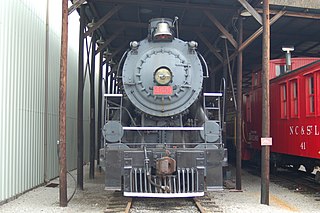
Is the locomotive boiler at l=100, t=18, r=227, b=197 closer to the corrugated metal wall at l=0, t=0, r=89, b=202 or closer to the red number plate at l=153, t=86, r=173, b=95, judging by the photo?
the red number plate at l=153, t=86, r=173, b=95

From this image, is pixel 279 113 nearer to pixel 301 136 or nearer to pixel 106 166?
pixel 301 136

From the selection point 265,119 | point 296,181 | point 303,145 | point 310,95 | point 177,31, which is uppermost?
point 177,31

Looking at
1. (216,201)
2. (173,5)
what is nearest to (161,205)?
(216,201)

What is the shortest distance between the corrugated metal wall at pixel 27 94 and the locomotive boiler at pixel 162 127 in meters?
2.03

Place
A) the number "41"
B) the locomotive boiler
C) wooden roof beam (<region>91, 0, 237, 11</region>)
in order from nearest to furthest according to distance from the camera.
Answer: the locomotive boiler, the number "41", wooden roof beam (<region>91, 0, 237, 11</region>)

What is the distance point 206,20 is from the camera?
507 inches

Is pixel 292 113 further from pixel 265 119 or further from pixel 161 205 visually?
pixel 161 205

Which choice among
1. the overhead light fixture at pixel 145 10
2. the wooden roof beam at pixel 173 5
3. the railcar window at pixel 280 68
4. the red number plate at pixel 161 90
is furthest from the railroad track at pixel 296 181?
the overhead light fixture at pixel 145 10

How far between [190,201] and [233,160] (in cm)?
867

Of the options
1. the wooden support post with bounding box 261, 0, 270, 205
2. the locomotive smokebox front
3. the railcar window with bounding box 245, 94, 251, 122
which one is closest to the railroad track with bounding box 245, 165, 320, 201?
the wooden support post with bounding box 261, 0, 270, 205

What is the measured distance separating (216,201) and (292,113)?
3338mm

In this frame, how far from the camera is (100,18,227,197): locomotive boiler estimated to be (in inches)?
306

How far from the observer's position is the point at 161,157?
25.9 ft

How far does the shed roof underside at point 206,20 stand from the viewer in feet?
36.5
